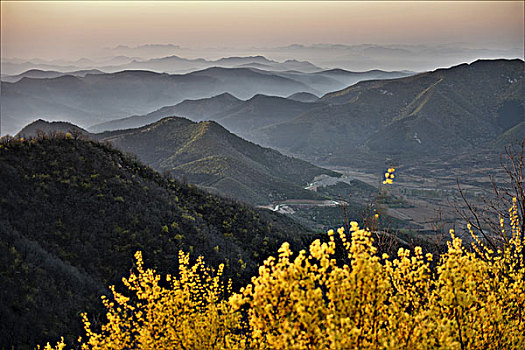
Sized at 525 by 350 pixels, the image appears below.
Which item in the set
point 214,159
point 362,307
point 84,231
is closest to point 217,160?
point 214,159

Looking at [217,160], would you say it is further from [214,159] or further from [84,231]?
[84,231]

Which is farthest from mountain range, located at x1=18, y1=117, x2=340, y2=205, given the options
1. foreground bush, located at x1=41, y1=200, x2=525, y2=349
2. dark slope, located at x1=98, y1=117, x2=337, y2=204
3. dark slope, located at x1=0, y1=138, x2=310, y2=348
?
foreground bush, located at x1=41, y1=200, x2=525, y2=349

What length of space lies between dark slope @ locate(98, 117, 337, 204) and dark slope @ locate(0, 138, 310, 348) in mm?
56148

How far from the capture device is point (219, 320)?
41.1ft

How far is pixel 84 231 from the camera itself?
32594 millimetres

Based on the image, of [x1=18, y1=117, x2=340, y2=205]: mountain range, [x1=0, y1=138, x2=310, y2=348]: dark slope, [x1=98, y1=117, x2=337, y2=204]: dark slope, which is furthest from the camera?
[x1=98, y1=117, x2=337, y2=204]: dark slope

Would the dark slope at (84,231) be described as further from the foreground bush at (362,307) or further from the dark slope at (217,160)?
the dark slope at (217,160)

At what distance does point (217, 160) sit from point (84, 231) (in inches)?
3516

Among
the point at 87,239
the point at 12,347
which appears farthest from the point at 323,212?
the point at 12,347

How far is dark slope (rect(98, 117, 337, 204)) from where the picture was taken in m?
112

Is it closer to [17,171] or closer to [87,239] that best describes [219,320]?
[87,239]

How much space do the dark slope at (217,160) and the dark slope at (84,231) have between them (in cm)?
5615

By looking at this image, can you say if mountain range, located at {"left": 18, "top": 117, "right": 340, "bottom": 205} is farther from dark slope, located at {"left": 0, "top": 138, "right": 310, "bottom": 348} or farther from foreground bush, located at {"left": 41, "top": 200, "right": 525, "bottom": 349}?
foreground bush, located at {"left": 41, "top": 200, "right": 525, "bottom": 349}

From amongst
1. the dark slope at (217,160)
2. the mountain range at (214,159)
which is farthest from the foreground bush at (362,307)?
the dark slope at (217,160)
